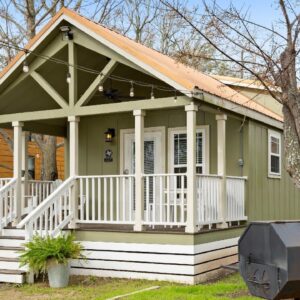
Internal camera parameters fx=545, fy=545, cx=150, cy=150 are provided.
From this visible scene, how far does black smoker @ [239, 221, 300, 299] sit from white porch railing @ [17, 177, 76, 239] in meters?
4.19

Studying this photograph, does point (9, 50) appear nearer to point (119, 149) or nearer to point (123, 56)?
point (119, 149)

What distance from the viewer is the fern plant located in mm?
8430

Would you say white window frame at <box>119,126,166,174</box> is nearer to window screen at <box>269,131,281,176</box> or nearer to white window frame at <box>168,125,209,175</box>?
white window frame at <box>168,125,209,175</box>

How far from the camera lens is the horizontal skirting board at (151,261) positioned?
864cm

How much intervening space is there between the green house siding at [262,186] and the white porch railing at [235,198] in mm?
274

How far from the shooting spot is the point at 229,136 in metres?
11.2

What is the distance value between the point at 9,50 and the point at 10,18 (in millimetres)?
1111

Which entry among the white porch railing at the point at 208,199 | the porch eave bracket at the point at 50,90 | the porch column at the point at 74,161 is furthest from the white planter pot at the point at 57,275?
the porch eave bracket at the point at 50,90

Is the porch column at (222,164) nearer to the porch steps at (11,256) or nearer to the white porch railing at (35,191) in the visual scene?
the porch steps at (11,256)

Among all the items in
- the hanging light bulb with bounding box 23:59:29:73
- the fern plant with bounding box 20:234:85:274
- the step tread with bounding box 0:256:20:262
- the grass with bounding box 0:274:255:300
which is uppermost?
the hanging light bulb with bounding box 23:59:29:73

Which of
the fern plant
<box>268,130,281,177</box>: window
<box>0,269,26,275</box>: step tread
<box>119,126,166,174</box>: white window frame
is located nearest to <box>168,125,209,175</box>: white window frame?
<box>119,126,166,174</box>: white window frame

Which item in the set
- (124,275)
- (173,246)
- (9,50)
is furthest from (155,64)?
(9,50)

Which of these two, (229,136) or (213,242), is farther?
(229,136)

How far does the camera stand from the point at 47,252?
843 centimetres
